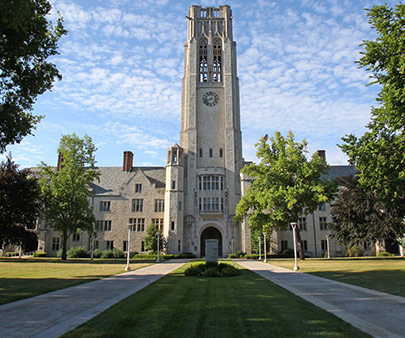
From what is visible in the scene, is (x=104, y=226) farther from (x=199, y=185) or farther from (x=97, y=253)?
(x=199, y=185)

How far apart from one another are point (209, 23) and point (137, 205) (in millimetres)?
33066

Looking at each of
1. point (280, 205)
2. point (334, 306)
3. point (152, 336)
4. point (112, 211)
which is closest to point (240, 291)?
point (334, 306)

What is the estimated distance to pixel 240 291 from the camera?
11.9 m

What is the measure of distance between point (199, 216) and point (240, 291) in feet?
123

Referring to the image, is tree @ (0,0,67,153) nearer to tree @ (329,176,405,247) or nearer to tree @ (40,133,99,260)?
tree @ (40,133,99,260)

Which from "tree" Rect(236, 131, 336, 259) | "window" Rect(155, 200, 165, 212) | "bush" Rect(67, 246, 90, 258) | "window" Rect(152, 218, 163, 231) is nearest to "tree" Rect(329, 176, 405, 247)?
"tree" Rect(236, 131, 336, 259)

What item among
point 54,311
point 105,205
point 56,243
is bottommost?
point 54,311

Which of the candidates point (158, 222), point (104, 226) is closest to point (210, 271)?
point (158, 222)

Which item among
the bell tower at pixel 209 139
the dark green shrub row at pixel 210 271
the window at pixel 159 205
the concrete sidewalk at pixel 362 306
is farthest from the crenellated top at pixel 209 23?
the concrete sidewalk at pixel 362 306

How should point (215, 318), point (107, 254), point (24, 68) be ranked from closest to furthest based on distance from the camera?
point (215, 318), point (24, 68), point (107, 254)

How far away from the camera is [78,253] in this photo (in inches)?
1841

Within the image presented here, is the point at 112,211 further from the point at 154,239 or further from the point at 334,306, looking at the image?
the point at 334,306

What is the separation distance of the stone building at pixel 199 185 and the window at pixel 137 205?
16 centimetres

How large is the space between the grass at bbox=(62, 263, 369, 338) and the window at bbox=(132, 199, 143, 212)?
43103 mm
